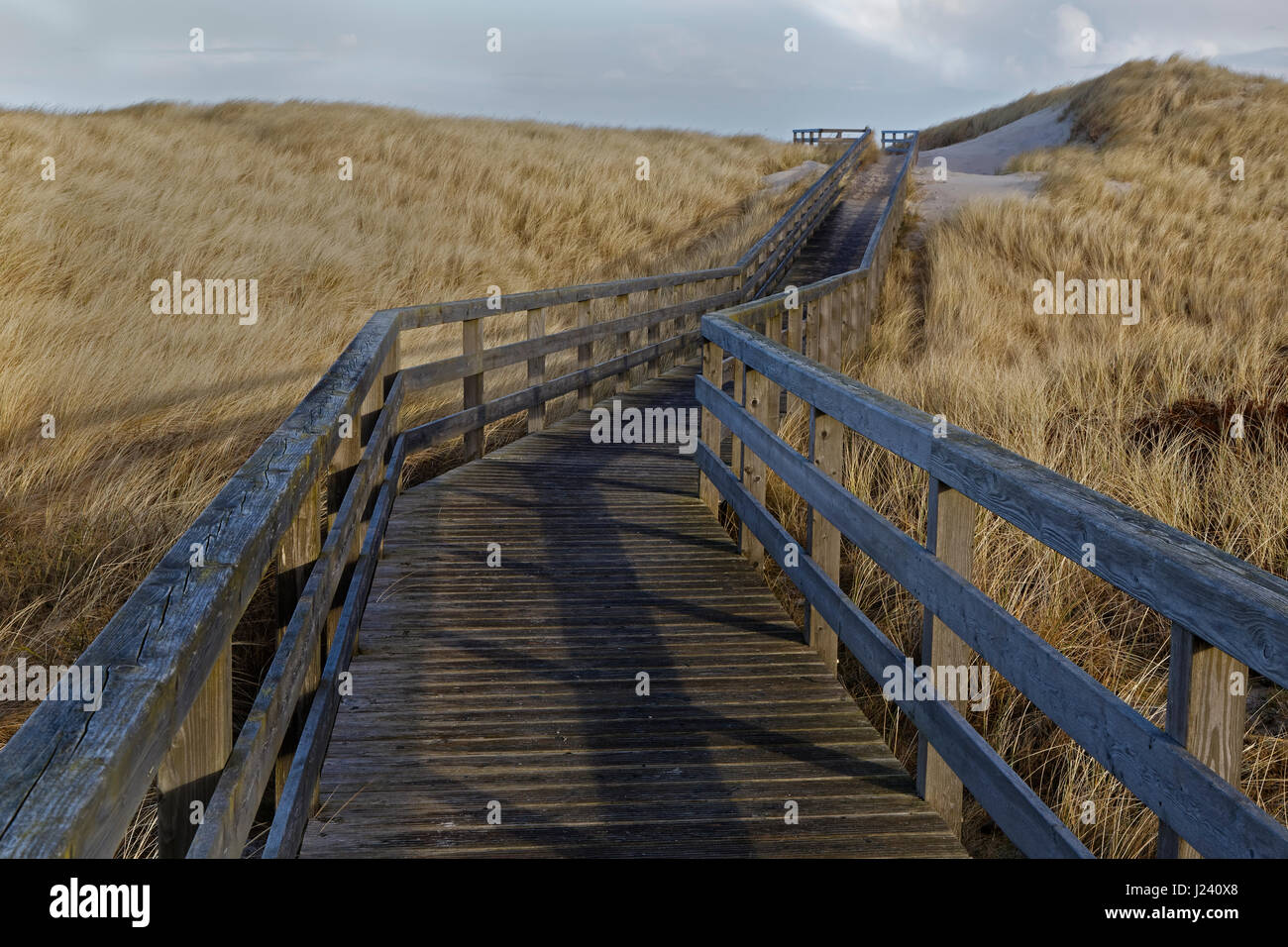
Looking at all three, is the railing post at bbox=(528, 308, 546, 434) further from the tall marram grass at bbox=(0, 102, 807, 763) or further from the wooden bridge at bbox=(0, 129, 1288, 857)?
the tall marram grass at bbox=(0, 102, 807, 763)

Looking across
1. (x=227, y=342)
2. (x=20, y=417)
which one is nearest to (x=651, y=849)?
(x=20, y=417)

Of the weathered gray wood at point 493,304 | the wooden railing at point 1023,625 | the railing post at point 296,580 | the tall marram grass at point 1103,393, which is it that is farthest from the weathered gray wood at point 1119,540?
the weathered gray wood at point 493,304

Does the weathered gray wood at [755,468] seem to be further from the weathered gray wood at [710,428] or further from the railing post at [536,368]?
the railing post at [536,368]

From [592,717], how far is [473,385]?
5050mm

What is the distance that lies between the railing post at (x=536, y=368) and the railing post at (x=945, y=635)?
22.4 feet

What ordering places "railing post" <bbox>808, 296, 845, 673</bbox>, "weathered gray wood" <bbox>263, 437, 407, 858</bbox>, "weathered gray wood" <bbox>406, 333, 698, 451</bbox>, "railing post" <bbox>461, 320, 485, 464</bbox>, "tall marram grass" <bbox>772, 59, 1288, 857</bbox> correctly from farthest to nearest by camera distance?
"railing post" <bbox>461, 320, 485, 464</bbox>, "weathered gray wood" <bbox>406, 333, 698, 451</bbox>, "railing post" <bbox>808, 296, 845, 673</bbox>, "tall marram grass" <bbox>772, 59, 1288, 857</bbox>, "weathered gray wood" <bbox>263, 437, 407, 858</bbox>

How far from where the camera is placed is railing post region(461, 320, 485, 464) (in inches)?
346

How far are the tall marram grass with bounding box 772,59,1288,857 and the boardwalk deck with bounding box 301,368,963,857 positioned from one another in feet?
1.91

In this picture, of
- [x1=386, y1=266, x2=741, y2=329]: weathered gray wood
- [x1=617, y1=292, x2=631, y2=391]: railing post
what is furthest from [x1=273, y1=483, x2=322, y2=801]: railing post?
[x1=617, y1=292, x2=631, y2=391]: railing post

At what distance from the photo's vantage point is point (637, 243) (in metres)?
24.8

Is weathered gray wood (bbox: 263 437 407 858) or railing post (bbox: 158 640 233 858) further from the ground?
railing post (bbox: 158 640 233 858)

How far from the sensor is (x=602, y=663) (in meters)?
4.99

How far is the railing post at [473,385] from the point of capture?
8795 millimetres

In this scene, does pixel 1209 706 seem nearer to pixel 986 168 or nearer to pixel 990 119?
pixel 986 168
